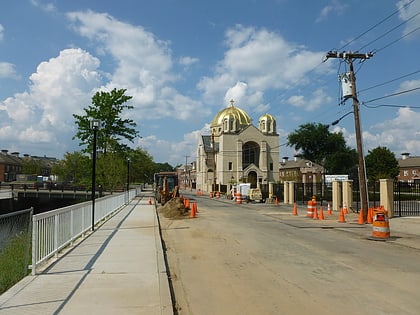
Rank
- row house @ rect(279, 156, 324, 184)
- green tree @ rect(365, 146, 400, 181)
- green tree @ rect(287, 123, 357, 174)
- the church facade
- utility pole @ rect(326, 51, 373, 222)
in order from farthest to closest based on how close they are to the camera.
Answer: green tree @ rect(287, 123, 357, 174)
row house @ rect(279, 156, 324, 184)
the church facade
green tree @ rect(365, 146, 400, 181)
utility pole @ rect(326, 51, 373, 222)

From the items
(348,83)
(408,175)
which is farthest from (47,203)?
(408,175)

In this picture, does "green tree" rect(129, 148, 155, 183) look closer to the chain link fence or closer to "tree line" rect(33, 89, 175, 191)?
"tree line" rect(33, 89, 175, 191)

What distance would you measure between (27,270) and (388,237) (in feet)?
42.7

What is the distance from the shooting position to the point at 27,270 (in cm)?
849

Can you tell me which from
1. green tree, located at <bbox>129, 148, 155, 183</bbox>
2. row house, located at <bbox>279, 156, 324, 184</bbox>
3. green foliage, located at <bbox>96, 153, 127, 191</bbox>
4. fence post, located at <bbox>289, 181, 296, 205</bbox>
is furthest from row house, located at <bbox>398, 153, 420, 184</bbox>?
green foliage, located at <bbox>96, 153, 127, 191</bbox>

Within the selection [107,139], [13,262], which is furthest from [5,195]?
[13,262]

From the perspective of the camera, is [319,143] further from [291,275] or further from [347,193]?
[291,275]

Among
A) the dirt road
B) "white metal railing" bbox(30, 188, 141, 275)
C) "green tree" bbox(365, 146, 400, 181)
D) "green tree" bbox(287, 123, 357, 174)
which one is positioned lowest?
the dirt road

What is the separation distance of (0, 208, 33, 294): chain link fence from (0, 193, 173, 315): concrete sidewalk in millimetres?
549

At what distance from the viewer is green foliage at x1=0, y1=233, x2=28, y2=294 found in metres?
8.24

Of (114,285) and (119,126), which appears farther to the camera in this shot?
(119,126)

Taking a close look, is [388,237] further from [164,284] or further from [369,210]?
[164,284]

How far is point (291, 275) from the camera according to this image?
29.7ft

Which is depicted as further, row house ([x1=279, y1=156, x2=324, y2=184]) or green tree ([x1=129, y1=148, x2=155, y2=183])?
row house ([x1=279, y1=156, x2=324, y2=184])
